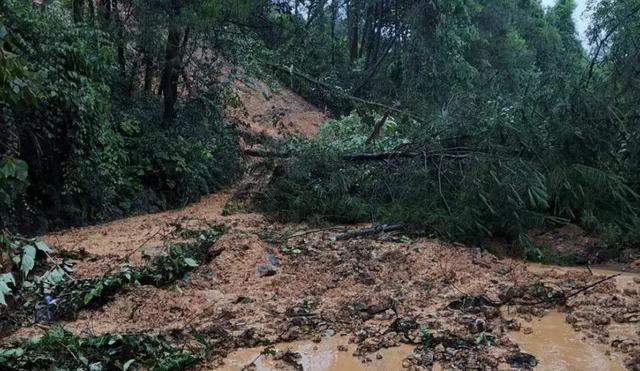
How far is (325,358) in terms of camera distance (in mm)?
3889

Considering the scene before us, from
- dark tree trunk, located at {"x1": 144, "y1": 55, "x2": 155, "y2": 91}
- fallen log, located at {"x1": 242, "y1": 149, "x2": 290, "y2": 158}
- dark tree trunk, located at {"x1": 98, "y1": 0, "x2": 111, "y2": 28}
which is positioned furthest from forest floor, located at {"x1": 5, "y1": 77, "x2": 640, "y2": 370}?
dark tree trunk, located at {"x1": 98, "y1": 0, "x2": 111, "y2": 28}

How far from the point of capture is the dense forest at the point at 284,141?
6301 mm

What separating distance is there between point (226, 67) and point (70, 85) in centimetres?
368

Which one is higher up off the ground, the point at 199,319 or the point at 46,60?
the point at 46,60

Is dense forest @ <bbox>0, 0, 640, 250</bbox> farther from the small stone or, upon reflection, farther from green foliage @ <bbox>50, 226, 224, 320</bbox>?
the small stone

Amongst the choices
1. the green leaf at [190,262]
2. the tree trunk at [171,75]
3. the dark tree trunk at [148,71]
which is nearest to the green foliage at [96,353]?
the green leaf at [190,262]

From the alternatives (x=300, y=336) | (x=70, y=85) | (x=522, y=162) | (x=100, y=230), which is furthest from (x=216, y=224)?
(x=522, y=162)

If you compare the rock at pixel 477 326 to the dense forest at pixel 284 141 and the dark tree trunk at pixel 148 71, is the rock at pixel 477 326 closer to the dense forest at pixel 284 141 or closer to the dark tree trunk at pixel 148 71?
the dense forest at pixel 284 141

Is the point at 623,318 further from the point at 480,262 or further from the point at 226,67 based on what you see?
the point at 226,67

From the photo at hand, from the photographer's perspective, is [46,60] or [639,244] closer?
[639,244]

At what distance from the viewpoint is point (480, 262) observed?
5.79 metres

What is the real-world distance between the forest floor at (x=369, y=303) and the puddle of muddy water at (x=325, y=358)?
1cm

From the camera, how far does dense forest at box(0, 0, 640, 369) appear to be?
630cm

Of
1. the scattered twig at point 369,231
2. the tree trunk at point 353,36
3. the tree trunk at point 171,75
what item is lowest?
the scattered twig at point 369,231
